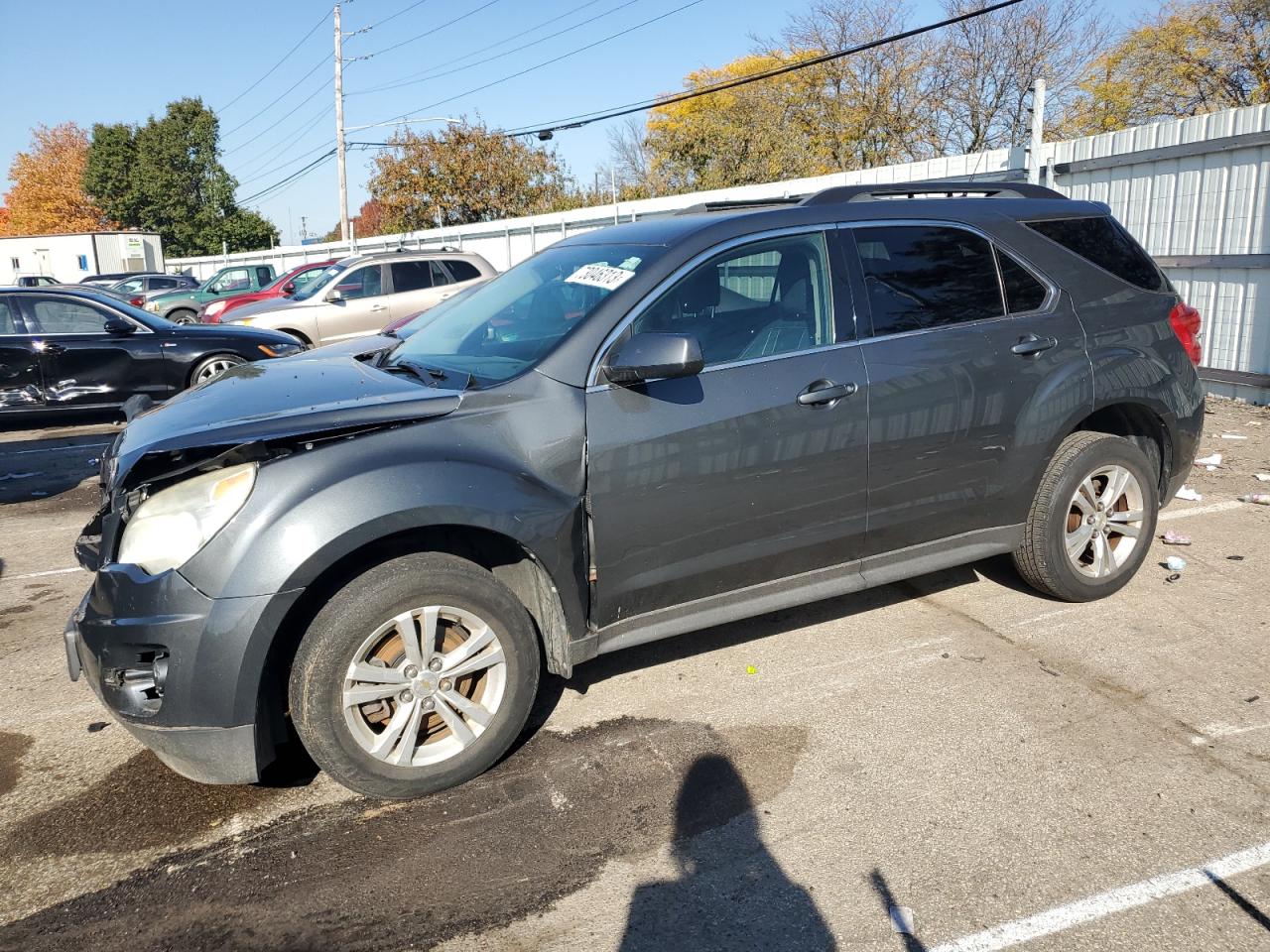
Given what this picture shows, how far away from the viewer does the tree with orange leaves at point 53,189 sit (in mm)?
64438

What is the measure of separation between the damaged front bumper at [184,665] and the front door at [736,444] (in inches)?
46.4

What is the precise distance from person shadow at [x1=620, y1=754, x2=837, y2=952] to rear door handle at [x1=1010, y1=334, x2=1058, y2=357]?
7.65 ft

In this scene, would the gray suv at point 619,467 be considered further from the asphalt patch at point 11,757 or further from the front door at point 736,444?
the asphalt patch at point 11,757

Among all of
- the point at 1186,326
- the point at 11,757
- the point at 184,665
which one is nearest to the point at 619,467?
the point at 184,665

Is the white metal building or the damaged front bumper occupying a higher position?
the white metal building

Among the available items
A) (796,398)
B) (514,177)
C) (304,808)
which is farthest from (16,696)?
(514,177)

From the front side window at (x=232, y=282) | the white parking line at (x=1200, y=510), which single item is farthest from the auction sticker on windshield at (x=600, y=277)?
the front side window at (x=232, y=282)

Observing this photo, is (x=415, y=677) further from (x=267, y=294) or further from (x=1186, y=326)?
(x=267, y=294)

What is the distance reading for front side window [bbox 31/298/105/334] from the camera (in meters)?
9.89

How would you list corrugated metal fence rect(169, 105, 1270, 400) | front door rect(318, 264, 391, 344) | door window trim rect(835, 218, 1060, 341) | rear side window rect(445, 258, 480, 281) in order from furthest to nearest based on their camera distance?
1. rear side window rect(445, 258, 480, 281)
2. front door rect(318, 264, 391, 344)
3. corrugated metal fence rect(169, 105, 1270, 400)
4. door window trim rect(835, 218, 1060, 341)

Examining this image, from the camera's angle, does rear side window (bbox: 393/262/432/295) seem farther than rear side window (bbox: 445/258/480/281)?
No

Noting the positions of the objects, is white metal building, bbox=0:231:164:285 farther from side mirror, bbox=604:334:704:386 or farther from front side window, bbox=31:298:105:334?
side mirror, bbox=604:334:704:386

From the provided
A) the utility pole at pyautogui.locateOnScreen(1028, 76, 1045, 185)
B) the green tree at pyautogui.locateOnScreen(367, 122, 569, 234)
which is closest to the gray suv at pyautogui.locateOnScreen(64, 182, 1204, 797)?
the utility pole at pyautogui.locateOnScreen(1028, 76, 1045, 185)

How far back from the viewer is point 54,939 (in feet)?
8.70
